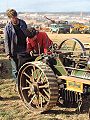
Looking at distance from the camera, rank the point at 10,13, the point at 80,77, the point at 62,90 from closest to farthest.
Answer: the point at 80,77 < the point at 62,90 < the point at 10,13

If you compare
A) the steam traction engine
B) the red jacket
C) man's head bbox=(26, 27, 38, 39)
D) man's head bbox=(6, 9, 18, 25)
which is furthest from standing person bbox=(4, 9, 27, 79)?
the steam traction engine

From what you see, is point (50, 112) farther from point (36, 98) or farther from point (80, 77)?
point (80, 77)

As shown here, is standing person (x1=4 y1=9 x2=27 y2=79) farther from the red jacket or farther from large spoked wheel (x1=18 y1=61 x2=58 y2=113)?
large spoked wheel (x1=18 y1=61 x2=58 y2=113)

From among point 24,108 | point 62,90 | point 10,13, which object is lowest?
point 24,108

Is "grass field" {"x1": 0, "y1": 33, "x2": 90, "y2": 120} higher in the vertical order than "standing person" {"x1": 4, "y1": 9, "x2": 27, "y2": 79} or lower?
lower

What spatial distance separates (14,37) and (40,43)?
60 cm

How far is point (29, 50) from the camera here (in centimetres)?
762

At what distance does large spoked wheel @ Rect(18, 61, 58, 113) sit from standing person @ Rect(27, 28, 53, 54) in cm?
58

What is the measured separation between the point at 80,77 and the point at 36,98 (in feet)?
3.46

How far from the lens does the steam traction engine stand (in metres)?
6.48

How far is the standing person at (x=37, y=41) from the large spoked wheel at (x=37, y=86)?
584mm

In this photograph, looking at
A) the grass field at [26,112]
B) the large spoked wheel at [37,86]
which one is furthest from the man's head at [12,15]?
the grass field at [26,112]

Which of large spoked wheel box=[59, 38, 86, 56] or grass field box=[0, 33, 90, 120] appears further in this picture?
large spoked wheel box=[59, 38, 86, 56]

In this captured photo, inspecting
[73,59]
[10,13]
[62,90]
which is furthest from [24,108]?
[10,13]
